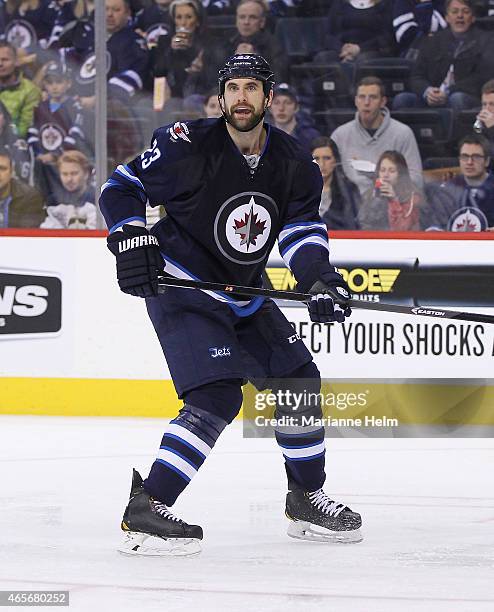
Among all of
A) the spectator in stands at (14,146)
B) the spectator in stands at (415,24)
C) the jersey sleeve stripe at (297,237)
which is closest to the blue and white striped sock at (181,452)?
the jersey sleeve stripe at (297,237)

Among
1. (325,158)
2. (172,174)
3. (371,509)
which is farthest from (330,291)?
(325,158)

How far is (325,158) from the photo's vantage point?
584 cm

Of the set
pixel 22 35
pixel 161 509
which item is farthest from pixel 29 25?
pixel 161 509

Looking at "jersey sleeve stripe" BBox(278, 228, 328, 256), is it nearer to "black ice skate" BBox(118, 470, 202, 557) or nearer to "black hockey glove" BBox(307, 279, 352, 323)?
"black hockey glove" BBox(307, 279, 352, 323)

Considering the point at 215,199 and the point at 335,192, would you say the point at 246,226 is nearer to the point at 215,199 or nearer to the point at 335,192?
the point at 215,199

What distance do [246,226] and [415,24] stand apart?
10.9 feet

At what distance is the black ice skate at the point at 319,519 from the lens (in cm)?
308

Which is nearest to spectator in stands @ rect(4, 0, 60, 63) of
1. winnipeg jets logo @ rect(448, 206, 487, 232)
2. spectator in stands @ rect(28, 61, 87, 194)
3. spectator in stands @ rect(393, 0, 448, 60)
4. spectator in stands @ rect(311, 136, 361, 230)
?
spectator in stands @ rect(28, 61, 87, 194)

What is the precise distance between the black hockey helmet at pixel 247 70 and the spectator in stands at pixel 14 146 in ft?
10.2

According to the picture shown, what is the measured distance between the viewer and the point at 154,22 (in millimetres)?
6309

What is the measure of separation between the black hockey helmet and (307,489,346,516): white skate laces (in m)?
0.97

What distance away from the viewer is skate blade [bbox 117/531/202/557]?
2850 mm

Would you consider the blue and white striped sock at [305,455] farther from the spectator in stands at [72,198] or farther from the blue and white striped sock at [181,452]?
the spectator in stands at [72,198]

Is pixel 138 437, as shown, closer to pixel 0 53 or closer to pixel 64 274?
pixel 64 274
